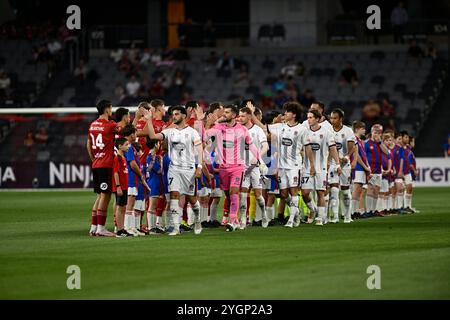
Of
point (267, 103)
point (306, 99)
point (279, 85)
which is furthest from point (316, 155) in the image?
point (279, 85)

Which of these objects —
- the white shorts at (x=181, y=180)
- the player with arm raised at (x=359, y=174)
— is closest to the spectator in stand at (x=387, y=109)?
the player with arm raised at (x=359, y=174)

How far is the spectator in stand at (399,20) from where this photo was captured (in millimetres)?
47062

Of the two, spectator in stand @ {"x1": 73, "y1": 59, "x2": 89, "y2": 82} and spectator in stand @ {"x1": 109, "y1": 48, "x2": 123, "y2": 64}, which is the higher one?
spectator in stand @ {"x1": 109, "y1": 48, "x2": 123, "y2": 64}

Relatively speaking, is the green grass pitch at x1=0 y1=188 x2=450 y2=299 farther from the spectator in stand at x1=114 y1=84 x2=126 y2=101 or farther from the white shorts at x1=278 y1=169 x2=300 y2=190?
the spectator in stand at x1=114 y1=84 x2=126 y2=101

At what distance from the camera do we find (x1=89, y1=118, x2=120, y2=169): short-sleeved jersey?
19.1 m

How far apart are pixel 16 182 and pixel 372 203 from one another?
64.9 ft

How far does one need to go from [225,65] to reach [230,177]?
2984cm

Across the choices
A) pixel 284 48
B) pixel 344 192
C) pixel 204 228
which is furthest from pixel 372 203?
pixel 284 48

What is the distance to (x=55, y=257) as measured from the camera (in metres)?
15.8

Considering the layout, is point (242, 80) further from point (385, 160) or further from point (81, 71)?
point (385, 160)

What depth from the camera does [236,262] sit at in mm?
14742

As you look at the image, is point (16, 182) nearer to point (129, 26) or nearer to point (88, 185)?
point (88, 185)

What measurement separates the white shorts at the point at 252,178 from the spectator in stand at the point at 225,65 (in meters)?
28.7

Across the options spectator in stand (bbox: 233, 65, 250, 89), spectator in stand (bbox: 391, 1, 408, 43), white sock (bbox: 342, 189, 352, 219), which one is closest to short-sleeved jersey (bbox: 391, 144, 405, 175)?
white sock (bbox: 342, 189, 352, 219)
